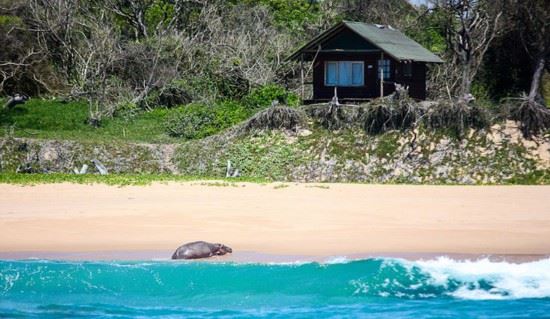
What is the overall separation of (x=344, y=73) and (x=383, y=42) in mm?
2088

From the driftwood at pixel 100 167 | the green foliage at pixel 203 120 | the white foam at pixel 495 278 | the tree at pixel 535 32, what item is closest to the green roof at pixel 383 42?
the green foliage at pixel 203 120

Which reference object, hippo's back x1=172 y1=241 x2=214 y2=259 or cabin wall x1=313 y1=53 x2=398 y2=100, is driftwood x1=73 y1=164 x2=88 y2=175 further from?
hippo's back x1=172 y1=241 x2=214 y2=259

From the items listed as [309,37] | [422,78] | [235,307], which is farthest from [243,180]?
[309,37]

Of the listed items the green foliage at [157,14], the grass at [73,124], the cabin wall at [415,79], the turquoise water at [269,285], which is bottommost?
the turquoise water at [269,285]

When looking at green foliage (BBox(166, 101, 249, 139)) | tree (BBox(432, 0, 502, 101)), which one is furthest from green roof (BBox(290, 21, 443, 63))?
green foliage (BBox(166, 101, 249, 139))

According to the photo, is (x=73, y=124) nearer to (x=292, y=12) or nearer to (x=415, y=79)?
(x=415, y=79)

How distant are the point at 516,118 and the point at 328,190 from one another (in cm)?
771

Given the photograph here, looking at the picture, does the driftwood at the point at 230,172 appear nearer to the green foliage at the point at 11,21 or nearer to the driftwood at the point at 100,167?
the driftwood at the point at 100,167

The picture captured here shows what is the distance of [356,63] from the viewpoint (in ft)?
114

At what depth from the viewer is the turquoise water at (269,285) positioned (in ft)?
49.4

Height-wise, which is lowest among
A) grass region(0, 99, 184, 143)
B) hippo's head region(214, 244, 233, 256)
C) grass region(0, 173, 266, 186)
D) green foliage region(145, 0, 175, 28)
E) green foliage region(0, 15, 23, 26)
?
grass region(0, 173, 266, 186)

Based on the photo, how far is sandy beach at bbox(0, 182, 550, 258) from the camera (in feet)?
55.7

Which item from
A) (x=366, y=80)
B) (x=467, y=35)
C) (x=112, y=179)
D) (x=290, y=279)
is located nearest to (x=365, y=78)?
(x=366, y=80)

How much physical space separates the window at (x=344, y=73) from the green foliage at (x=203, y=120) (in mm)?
4092
